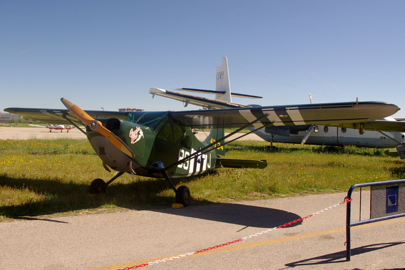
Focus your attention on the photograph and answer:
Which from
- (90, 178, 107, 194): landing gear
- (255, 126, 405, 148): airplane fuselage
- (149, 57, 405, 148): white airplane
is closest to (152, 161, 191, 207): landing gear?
(90, 178, 107, 194): landing gear

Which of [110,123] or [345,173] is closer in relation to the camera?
[110,123]

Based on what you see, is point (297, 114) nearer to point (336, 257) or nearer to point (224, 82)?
point (336, 257)

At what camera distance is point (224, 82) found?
21.7 meters

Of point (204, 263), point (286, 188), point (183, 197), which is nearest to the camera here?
point (204, 263)

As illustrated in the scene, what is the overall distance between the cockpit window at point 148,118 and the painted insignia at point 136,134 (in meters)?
0.71

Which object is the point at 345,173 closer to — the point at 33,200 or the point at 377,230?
the point at 377,230

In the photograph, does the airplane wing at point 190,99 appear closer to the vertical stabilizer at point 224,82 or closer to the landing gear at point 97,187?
the vertical stabilizer at point 224,82

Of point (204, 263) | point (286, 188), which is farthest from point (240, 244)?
point (286, 188)

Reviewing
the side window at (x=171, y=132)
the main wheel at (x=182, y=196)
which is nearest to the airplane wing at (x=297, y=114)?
the side window at (x=171, y=132)

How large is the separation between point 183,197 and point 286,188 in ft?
11.3

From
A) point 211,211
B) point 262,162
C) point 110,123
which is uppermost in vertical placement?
point 110,123

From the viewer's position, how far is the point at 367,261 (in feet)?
10.6

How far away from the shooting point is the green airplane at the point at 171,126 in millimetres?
5176

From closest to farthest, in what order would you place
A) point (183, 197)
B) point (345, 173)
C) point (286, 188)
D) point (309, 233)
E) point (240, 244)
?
point (240, 244), point (309, 233), point (183, 197), point (286, 188), point (345, 173)
